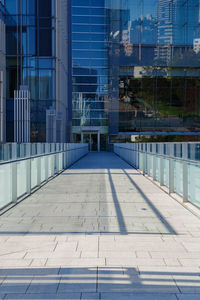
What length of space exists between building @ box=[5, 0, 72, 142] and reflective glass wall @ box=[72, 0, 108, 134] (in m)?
16.4

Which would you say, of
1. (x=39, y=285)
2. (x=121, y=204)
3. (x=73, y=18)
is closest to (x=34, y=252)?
(x=39, y=285)

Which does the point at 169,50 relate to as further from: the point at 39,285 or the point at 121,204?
the point at 39,285

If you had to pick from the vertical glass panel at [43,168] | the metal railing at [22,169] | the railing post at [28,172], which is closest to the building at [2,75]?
the metal railing at [22,169]

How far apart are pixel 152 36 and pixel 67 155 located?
2454 cm

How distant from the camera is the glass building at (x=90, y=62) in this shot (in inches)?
1769

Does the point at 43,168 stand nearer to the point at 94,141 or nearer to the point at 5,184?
the point at 5,184

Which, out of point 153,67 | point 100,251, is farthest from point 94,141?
point 100,251

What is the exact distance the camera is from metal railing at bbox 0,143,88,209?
281 inches

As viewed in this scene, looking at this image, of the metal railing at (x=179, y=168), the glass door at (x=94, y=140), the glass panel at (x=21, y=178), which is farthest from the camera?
the glass door at (x=94, y=140)

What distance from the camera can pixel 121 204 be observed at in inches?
308

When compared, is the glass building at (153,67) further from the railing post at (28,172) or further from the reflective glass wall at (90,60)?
the railing post at (28,172)

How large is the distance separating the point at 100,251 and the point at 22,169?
14.7 ft

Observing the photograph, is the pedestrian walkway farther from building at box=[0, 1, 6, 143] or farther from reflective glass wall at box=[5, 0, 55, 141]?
reflective glass wall at box=[5, 0, 55, 141]

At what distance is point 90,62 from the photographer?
148 feet
